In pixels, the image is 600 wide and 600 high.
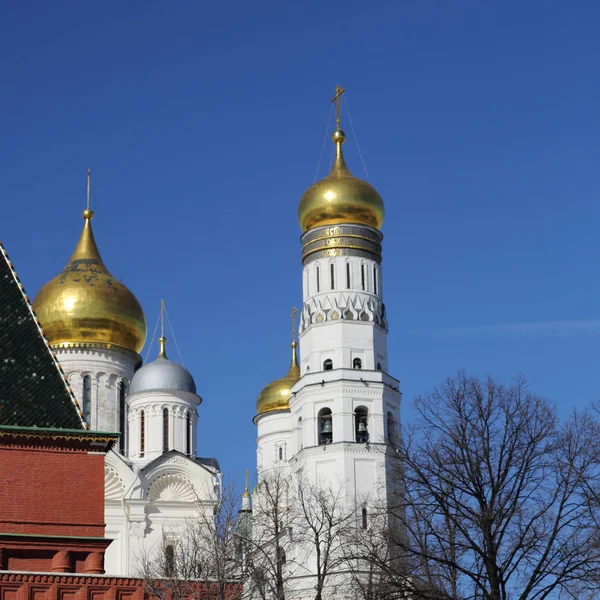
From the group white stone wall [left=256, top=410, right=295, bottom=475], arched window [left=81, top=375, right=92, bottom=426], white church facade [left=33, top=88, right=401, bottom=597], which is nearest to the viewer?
white church facade [left=33, top=88, right=401, bottom=597]

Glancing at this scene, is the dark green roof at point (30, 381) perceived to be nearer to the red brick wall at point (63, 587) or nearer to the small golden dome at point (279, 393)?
the red brick wall at point (63, 587)

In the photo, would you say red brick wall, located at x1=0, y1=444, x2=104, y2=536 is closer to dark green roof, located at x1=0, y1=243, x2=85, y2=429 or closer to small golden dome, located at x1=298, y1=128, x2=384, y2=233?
dark green roof, located at x1=0, y1=243, x2=85, y2=429

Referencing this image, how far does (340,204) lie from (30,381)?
1054 inches

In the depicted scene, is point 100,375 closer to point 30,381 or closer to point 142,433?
point 142,433

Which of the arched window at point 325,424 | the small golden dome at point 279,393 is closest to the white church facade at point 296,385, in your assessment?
the arched window at point 325,424

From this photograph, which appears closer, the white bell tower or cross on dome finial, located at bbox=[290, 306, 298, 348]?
the white bell tower

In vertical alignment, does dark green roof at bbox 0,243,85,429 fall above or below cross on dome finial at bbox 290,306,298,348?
below

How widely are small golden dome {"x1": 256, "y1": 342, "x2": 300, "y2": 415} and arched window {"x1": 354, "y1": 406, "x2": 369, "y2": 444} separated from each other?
10255 millimetres

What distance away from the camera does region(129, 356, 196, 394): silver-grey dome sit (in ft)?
177

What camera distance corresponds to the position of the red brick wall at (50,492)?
25.0m

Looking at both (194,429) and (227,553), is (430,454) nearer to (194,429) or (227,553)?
(227,553)

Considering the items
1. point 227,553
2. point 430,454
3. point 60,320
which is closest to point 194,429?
point 60,320

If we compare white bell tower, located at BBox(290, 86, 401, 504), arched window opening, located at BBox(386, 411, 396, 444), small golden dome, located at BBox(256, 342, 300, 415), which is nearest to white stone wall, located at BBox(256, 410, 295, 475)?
small golden dome, located at BBox(256, 342, 300, 415)

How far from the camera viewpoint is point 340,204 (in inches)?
2025
